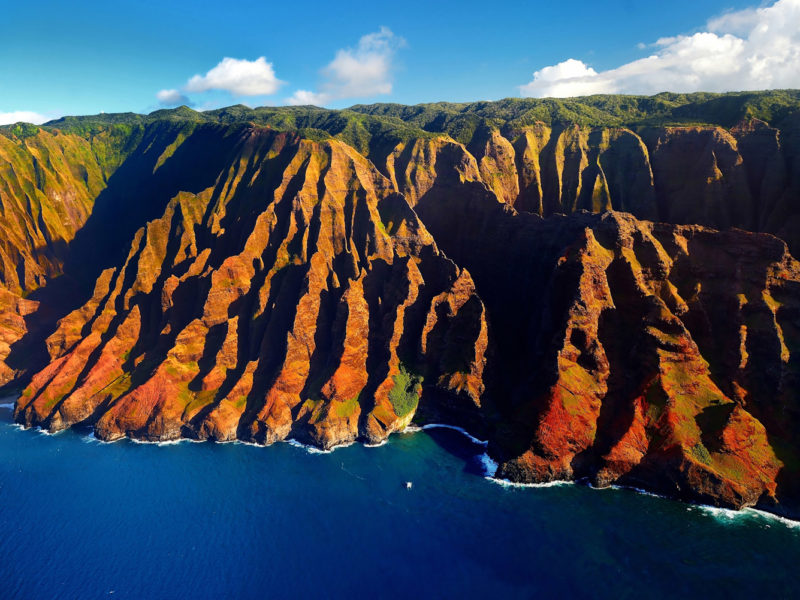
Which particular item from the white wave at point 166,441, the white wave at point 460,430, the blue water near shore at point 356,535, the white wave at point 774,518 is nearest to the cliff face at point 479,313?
the white wave at point 166,441

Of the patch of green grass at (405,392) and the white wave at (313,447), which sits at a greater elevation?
the patch of green grass at (405,392)

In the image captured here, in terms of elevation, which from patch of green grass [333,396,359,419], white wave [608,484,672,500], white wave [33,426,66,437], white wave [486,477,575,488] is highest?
patch of green grass [333,396,359,419]

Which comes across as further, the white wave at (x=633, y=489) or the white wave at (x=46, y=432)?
the white wave at (x=46, y=432)

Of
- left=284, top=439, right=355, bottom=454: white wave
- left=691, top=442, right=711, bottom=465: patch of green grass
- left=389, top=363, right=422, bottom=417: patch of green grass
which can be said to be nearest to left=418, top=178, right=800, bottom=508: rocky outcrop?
left=691, top=442, right=711, bottom=465: patch of green grass

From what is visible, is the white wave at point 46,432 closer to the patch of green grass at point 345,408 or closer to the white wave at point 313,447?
the white wave at point 313,447

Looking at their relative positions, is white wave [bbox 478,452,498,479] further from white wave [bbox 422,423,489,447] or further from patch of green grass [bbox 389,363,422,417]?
patch of green grass [bbox 389,363,422,417]

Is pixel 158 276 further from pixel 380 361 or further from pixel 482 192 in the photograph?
pixel 482 192

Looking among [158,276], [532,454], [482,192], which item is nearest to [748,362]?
[532,454]
